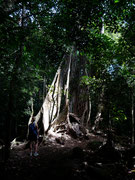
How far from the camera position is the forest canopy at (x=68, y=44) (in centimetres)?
330

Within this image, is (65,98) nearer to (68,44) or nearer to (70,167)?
(68,44)

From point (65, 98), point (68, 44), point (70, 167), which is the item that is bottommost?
point (70, 167)

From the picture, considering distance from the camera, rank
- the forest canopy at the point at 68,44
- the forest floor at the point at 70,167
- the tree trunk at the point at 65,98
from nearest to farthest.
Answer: the forest floor at the point at 70,167 → the forest canopy at the point at 68,44 → the tree trunk at the point at 65,98

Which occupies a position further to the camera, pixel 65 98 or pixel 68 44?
pixel 65 98

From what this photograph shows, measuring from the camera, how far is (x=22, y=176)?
10.9ft

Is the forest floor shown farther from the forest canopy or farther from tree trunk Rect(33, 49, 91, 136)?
tree trunk Rect(33, 49, 91, 136)

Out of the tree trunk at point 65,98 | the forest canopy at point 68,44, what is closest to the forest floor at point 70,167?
the forest canopy at point 68,44

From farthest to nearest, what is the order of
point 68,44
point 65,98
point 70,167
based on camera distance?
1. point 65,98
2. point 68,44
3. point 70,167

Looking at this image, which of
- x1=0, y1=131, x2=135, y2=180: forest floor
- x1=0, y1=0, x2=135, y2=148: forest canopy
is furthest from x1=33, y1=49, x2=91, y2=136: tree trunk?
x1=0, y1=131, x2=135, y2=180: forest floor

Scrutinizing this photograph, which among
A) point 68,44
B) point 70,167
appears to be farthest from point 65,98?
point 70,167

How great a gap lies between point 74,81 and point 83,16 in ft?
24.7

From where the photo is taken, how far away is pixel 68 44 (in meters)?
4.21

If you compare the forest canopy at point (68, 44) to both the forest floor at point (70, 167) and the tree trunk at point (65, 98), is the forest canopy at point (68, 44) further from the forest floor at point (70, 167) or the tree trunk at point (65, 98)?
the tree trunk at point (65, 98)

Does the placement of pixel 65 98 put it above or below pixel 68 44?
below
